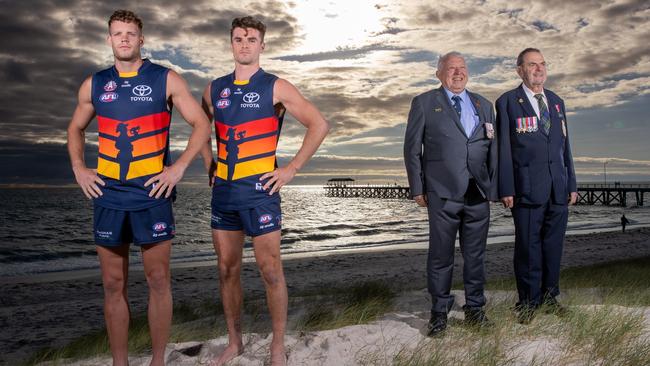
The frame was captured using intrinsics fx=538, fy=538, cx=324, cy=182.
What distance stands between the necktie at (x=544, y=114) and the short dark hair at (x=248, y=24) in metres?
2.94

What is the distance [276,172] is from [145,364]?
204 cm

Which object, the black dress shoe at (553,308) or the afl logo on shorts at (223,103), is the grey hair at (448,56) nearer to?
the afl logo on shorts at (223,103)

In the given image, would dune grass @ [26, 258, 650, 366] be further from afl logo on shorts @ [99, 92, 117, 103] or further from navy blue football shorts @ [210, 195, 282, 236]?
afl logo on shorts @ [99, 92, 117, 103]

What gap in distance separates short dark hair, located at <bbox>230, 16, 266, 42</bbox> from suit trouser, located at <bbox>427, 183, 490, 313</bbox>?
209 centimetres

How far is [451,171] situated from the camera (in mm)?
4719

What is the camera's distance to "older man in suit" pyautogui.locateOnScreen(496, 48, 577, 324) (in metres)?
5.17

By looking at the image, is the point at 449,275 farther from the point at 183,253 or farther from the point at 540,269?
the point at 183,253

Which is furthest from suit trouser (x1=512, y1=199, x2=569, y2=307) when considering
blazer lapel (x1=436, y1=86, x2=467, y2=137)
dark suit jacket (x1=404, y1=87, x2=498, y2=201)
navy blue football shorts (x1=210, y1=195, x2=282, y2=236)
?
navy blue football shorts (x1=210, y1=195, x2=282, y2=236)

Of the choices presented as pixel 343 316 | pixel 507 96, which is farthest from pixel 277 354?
pixel 507 96

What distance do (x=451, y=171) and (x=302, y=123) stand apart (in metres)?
1.59

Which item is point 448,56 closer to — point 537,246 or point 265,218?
point 537,246

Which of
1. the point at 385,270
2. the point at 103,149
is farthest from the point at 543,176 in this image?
the point at 385,270

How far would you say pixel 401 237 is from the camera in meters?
31.4

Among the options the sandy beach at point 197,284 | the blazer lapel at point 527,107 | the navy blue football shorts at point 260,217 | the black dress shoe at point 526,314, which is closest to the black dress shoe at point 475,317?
the black dress shoe at point 526,314
